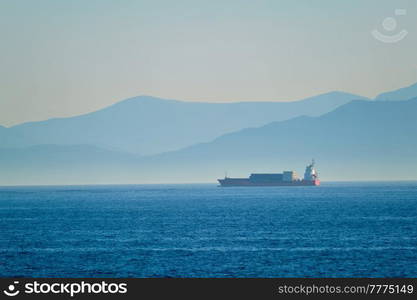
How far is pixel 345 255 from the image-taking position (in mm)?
61688

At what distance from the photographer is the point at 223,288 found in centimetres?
3403

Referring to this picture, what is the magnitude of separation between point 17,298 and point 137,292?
490 cm

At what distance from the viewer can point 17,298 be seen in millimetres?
32594

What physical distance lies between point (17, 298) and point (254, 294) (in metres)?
9.78

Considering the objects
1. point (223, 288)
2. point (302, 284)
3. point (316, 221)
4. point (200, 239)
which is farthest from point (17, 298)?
point (316, 221)

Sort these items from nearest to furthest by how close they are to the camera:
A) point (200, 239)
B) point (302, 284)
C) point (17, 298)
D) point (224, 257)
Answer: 1. point (17, 298)
2. point (302, 284)
3. point (224, 257)
4. point (200, 239)

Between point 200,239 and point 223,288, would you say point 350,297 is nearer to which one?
point 223,288

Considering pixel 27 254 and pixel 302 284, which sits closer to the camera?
pixel 302 284

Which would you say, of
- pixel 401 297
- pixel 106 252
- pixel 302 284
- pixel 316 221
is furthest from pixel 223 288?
pixel 316 221

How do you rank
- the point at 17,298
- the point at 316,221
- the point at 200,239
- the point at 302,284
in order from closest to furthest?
the point at 17,298 < the point at 302,284 < the point at 200,239 < the point at 316,221

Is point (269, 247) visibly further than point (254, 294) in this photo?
Yes

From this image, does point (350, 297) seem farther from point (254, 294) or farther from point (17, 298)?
point (17, 298)

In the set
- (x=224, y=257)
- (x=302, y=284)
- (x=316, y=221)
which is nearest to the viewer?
(x=302, y=284)

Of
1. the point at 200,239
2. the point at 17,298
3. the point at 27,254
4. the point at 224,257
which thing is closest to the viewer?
the point at 17,298
